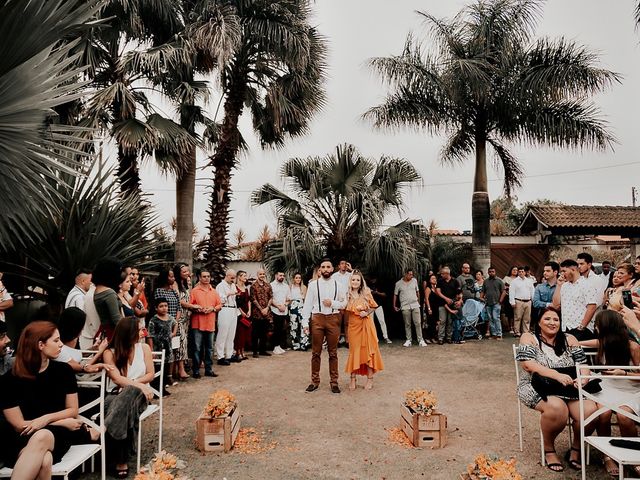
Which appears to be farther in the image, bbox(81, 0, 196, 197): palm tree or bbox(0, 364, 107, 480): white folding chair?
bbox(81, 0, 196, 197): palm tree

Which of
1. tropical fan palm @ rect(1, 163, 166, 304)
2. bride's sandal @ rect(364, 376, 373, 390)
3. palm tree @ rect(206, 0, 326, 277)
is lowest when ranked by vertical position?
bride's sandal @ rect(364, 376, 373, 390)

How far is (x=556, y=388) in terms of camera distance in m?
4.27

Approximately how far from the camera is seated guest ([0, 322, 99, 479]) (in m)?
3.12

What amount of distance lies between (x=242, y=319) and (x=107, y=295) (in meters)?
4.62

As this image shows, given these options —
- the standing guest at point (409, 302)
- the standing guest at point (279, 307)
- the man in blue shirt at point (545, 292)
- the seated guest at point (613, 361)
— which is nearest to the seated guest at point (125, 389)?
the seated guest at point (613, 361)

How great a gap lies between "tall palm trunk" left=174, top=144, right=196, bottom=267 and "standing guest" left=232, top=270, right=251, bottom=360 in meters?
2.05

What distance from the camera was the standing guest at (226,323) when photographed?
8.97m

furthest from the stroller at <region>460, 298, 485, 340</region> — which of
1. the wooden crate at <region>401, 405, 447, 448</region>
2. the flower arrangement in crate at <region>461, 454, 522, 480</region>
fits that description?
the flower arrangement in crate at <region>461, 454, 522, 480</region>

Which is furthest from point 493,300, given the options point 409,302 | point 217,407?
point 217,407

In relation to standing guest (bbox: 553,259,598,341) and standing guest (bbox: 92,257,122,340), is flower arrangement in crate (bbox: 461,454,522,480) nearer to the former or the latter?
standing guest (bbox: 92,257,122,340)

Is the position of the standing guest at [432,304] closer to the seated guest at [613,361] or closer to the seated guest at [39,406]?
the seated guest at [613,361]

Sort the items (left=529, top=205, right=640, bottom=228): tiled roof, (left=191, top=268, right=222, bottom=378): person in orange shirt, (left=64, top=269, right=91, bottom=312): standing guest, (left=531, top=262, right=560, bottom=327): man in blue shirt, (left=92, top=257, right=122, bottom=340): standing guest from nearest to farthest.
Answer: (left=92, top=257, right=122, bottom=340): standing guest, (left=64, top=269, right=91, bottom=312): standing guest, (left=191, top=268, right=222, bottom=378): person in orange shirt, (left=531, top=262, right=560, bottom=327): man in blue shirt, (left=529, top=205, right=640, bottom=228): tiled roof

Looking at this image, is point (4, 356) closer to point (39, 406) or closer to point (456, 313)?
point (39, 406)

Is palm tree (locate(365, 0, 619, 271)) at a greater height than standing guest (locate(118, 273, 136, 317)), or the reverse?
palm tree (locate(365, 0, 619, 271))
